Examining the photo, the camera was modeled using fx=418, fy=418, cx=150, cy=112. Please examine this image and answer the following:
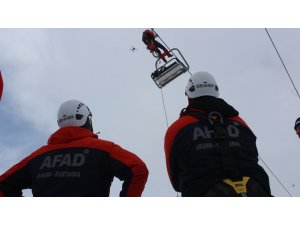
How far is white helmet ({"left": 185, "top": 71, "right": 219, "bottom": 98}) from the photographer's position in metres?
4.53

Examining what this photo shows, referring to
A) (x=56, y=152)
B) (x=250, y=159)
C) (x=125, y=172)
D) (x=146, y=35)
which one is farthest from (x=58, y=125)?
(x=146, y=35)

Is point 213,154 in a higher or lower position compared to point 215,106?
lower

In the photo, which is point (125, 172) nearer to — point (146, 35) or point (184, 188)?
point (184, 188)

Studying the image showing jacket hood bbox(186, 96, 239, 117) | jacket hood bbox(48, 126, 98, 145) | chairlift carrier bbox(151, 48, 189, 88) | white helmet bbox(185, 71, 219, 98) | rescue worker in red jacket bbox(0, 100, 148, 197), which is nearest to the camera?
rescue worker in red jacket bbox(0, 100, 148, 197)

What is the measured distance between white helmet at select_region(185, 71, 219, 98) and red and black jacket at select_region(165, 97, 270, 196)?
0.41 m

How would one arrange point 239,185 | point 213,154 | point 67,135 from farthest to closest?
point 67,135 < point 213,154 < point 239,185

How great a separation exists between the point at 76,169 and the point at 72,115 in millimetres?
1272

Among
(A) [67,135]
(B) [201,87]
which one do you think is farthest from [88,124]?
(B) [201,87]

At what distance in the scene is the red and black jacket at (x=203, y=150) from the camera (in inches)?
138

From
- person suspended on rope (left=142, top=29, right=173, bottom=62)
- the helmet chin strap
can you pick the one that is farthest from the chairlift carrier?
the helmet chin strap

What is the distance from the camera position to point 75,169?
3861 mm

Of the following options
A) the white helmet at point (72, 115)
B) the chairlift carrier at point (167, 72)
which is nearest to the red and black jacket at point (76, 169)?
the white helmet at point (72, 115)

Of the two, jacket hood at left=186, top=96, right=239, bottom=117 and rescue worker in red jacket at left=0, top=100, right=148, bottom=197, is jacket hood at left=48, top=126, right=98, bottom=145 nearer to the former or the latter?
rescue worker in red jacket at left=0, top=100, right=148, bottom=197

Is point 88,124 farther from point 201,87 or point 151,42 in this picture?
point 151,42
